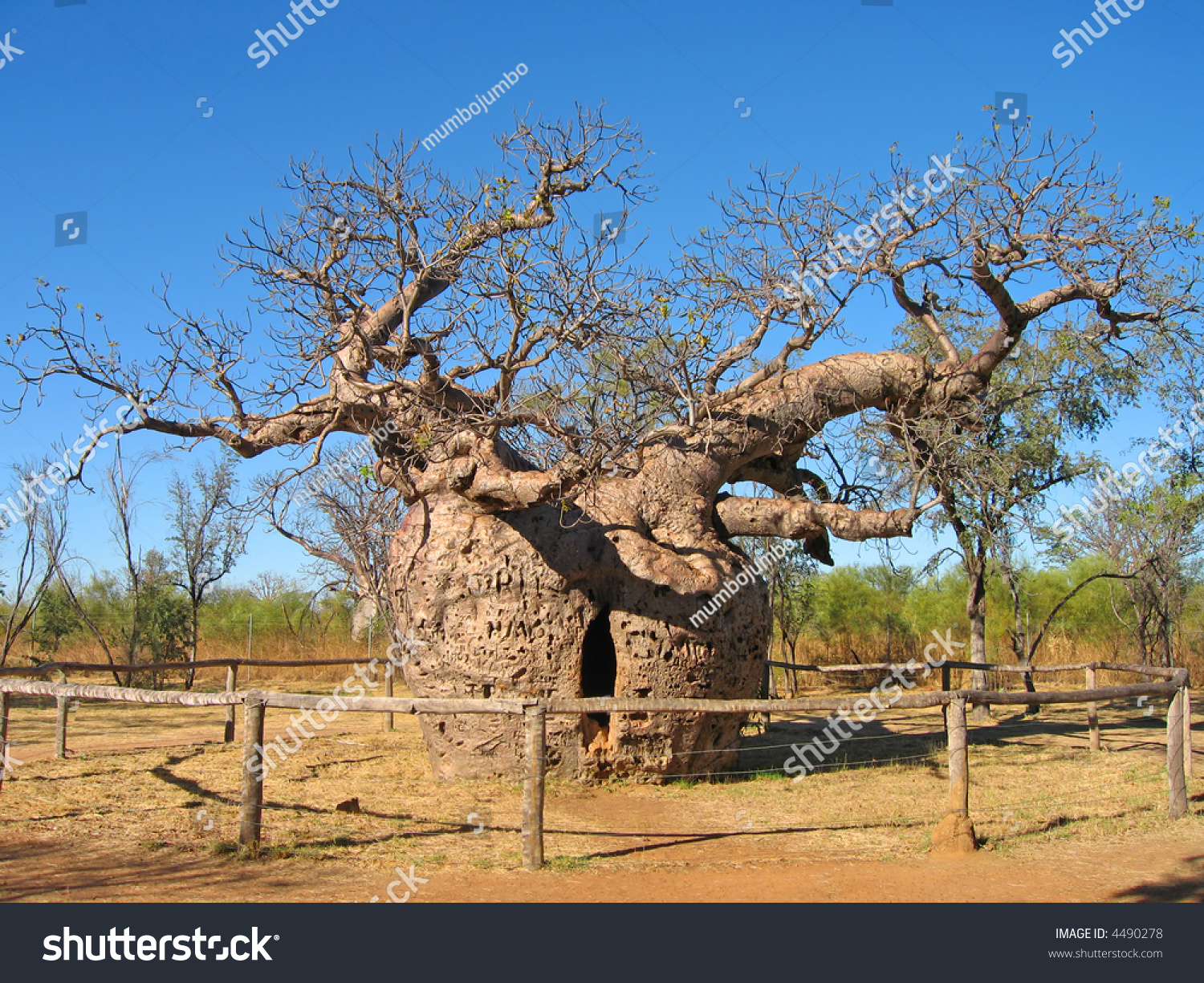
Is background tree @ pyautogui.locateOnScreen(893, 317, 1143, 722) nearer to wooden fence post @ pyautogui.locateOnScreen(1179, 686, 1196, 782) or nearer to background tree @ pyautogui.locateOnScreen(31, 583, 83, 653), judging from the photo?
wooden fence post @ pyautogui.locateOnScreen(1179, 686, 1196, 782)

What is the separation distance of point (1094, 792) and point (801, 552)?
30.1 ft

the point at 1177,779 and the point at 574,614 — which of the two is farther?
the point at 574,614

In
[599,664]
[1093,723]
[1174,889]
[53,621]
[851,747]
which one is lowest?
[851,747]

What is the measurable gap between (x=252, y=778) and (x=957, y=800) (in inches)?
162

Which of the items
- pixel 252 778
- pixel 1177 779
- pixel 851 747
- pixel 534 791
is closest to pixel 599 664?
pixel 851 747

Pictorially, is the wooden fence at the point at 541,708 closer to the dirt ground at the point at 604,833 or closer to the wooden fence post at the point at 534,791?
the wooden fence post at the point at 534,791

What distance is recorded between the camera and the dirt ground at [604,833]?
4762 mm

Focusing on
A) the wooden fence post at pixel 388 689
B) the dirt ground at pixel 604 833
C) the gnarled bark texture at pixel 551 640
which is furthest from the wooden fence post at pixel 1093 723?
the wooden fence post at pixel 388 689

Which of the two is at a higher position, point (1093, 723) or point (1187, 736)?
point (1187, 736)

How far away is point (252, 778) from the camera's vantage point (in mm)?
5352

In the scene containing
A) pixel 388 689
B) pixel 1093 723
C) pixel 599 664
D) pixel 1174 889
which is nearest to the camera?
pixel 1174 889

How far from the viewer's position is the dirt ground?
15.6 feet

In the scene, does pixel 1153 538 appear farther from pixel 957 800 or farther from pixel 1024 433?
pixel 957 800

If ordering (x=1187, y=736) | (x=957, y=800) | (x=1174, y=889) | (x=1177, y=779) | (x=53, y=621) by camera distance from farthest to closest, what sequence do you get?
(x=53, y=621), (x=1187, y=736), (x=1177, y=779), (x=957, y=800), (x=1174, y=889)
